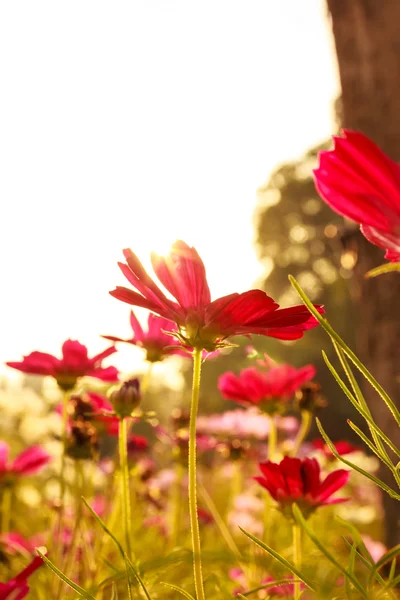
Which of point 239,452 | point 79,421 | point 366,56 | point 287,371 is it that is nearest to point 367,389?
point 239,452

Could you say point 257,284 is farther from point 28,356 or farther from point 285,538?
point 28,356

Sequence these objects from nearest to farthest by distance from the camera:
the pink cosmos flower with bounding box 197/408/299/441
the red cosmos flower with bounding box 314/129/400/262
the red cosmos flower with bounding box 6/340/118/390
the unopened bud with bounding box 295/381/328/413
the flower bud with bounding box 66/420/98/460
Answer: the red cosmos flower with bounding box 314/129/400/262
the red cosmos flower with bounding box 6/340/118/390
the flower bud with bounding box 66/420/98/460
the unopened bud with bounding box 295/381/328/413
the pink cosmos flower with bounding box 197/408/299/441

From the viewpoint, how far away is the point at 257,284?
1134cm

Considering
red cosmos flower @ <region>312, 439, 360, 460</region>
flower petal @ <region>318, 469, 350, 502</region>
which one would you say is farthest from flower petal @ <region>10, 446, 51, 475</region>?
flower petal @ <region>318, 469, 350, 502</region>

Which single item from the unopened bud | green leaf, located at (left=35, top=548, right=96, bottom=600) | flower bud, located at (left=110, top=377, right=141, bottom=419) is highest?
flower bud, located at (left=110, top=377, right=141, bottom=419)

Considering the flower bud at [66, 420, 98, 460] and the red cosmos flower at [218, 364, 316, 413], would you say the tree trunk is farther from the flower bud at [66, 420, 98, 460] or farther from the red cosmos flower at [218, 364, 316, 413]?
the flower bud at [66, 420, 98, 460]

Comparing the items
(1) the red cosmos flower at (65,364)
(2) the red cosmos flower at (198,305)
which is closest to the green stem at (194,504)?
(2) the red cosmos flower at (198,305)

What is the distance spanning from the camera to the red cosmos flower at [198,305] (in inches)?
15.7

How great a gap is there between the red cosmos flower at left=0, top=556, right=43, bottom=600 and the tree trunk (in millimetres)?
901

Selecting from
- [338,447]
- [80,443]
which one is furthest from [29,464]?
[338,447]

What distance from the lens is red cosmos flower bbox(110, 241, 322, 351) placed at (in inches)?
15.7

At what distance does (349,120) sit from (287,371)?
37.0 inches

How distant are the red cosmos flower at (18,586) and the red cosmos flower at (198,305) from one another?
0.64 ft

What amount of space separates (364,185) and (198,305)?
0.57 ft
